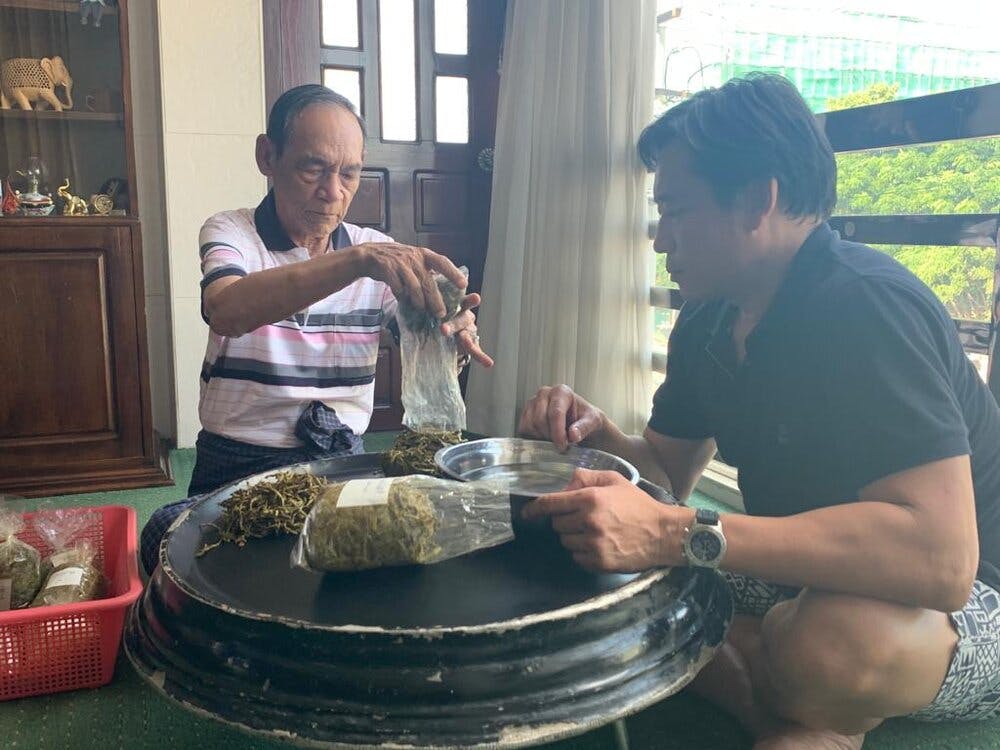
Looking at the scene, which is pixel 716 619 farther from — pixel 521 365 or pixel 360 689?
pixel 521 365

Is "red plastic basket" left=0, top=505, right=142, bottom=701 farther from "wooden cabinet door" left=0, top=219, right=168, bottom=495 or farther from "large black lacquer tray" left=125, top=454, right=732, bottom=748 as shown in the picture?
"wooden cabinet door" left=0, top=219, right=168, bottom=495

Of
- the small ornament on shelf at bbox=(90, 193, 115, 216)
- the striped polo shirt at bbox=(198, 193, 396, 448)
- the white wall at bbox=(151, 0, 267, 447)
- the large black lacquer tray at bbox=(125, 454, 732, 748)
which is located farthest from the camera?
the white wall at bbox=(151, 0, 267, 447)

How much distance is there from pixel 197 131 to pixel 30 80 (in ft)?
1.86

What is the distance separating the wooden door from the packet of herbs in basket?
182cm

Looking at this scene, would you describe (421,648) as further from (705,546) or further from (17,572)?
(17,572)

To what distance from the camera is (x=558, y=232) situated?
3.16 m

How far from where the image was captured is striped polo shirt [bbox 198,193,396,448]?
1703mm

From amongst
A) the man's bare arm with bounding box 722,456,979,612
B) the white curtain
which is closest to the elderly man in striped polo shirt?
the man's bare arm with bounding box 722,456,979,612

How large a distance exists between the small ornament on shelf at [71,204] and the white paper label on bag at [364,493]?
229 cm

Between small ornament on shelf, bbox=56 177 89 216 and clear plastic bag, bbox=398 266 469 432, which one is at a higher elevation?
small ornament on shelf, bbox=56 177 89 216

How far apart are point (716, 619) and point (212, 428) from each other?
46.2 inches

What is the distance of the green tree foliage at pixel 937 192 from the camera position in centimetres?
201

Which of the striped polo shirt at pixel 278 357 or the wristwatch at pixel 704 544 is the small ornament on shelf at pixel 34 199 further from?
the wristwatch at pixel 704 544

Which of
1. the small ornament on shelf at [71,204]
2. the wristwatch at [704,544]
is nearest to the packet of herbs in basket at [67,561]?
the wristwatch at [704,544]
